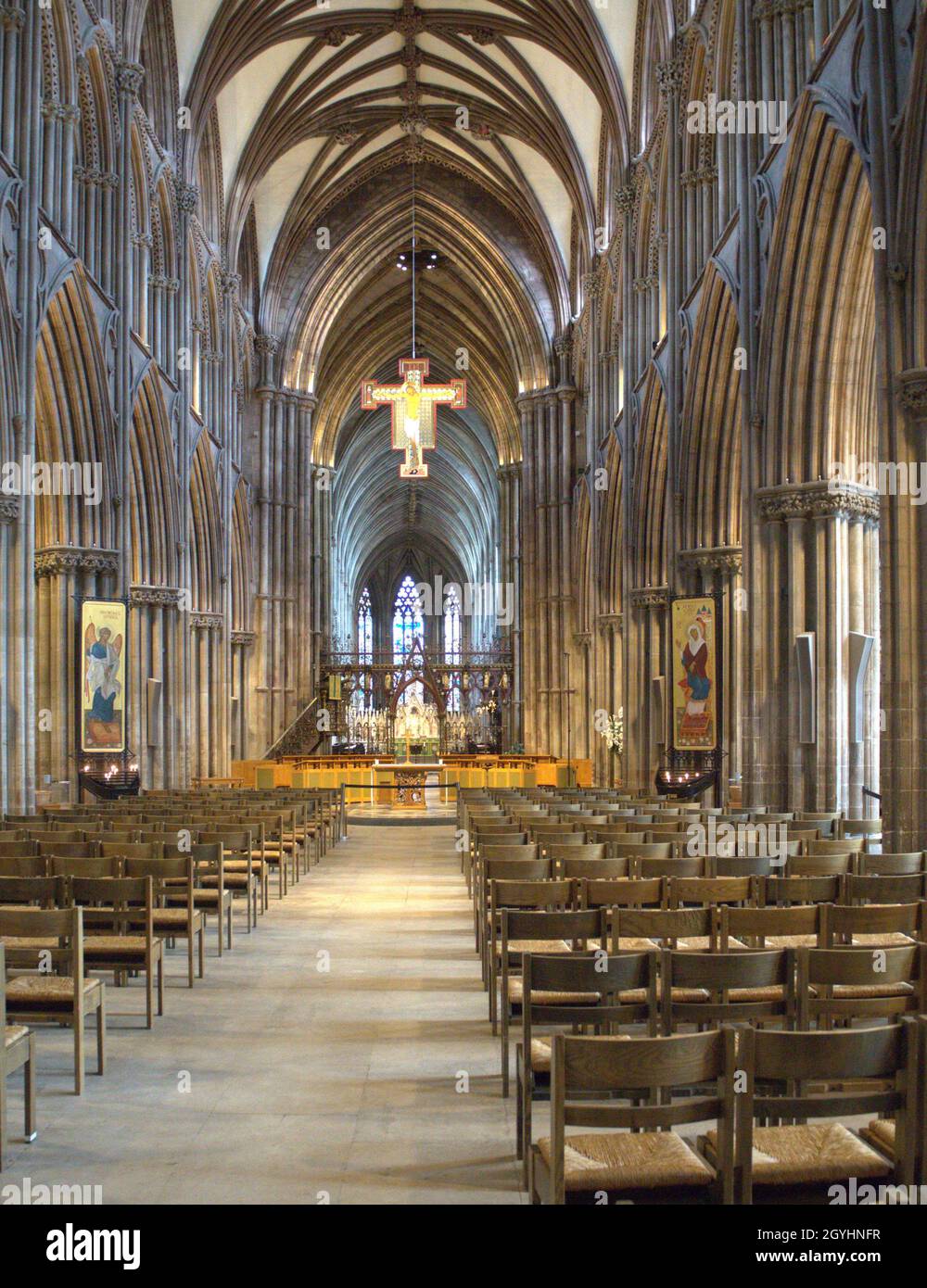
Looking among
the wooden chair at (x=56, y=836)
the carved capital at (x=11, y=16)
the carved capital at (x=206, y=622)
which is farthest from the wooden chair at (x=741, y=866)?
the carved capital at (x=206, y=622)

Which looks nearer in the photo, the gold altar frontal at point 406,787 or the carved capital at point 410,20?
the gold altar frontal at point 406,787

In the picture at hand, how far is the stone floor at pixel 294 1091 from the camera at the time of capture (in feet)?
16.9

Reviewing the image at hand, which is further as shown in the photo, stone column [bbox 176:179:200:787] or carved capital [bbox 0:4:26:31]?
stone column [bbox 176:179:200:787]

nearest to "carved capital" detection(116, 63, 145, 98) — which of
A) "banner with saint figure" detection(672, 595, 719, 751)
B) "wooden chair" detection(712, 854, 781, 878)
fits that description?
"banner with saint figure" detection(672, 595, 719, 751)

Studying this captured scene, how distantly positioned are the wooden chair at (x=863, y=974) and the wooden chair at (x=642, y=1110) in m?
1.18

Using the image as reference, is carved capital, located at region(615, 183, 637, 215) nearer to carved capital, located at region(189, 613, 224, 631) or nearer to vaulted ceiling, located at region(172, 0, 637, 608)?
vaulted ceiling, located at region(172, 0, 637, 608)

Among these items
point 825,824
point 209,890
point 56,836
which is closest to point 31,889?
point 56,836

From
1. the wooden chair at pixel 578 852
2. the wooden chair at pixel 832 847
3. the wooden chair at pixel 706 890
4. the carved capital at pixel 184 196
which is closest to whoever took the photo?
the wooden chair at pixel 706 890

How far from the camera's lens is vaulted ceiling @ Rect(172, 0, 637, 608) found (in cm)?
3072

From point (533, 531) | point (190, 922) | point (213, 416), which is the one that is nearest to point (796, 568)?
point (190, 922)

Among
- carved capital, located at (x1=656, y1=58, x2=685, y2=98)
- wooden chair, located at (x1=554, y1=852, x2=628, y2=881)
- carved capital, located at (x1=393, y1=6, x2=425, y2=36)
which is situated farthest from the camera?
carved capital, located at (x1=393, y1=6, x2=425, y2=36)

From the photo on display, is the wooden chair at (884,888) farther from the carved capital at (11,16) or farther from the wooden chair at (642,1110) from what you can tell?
the carved capital at (11,16)

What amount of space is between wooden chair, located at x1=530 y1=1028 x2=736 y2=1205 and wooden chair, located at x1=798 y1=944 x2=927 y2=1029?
1182 mm
